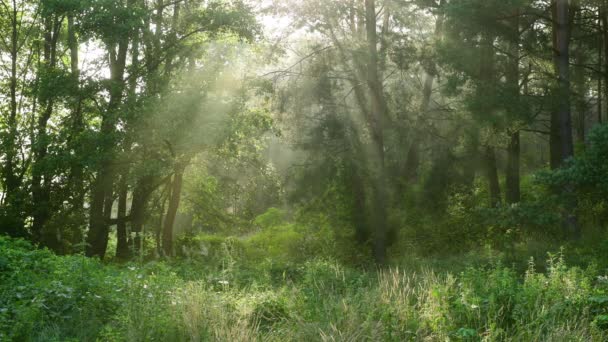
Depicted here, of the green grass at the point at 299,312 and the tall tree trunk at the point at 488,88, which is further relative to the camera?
the tall tree trunk at the point at 488,88

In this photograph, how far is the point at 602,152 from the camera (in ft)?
40.1

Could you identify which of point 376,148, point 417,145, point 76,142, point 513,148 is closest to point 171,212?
point 76,142

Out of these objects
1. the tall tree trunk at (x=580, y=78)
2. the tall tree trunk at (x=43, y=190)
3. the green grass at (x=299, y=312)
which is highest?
the tall tree trunk at (x=580, y=78)

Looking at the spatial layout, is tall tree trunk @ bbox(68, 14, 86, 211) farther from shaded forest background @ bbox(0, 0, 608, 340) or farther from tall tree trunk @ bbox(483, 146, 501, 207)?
tall tree trunk @ bbox(483, 146, 501, 207)

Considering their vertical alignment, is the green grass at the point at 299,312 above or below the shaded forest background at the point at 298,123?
below

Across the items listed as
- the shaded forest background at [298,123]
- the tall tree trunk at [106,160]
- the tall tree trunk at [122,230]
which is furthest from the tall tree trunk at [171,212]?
the tall tree trunk at [106,160]

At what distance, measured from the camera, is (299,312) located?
7.62m

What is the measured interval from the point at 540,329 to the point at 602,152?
736 cm

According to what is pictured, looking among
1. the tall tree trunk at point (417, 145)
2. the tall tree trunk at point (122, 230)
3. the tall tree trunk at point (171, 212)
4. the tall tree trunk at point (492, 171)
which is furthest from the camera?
the tall tree trunk at point (417, 145)

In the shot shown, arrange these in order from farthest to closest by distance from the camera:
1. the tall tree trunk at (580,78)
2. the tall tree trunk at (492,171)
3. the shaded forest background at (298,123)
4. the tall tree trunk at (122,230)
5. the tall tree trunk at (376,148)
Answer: the tall tree trunk at (122,230) → the tall tree trunk at (492,171) → the tall tree trunk at (376,148) → the tall tree trunk at (580,78) → the shaded forest background at (298,123)

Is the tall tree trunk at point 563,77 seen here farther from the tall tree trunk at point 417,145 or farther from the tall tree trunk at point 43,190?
the tall tree trunk at point 43,190

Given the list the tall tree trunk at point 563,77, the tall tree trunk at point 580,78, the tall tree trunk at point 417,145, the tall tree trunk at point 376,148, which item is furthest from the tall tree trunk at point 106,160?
the tall tree trunk at point 580,78

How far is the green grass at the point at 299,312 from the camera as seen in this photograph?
6250mm

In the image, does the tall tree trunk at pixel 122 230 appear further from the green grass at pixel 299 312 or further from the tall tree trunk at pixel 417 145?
the green grass at pixel 299 312
